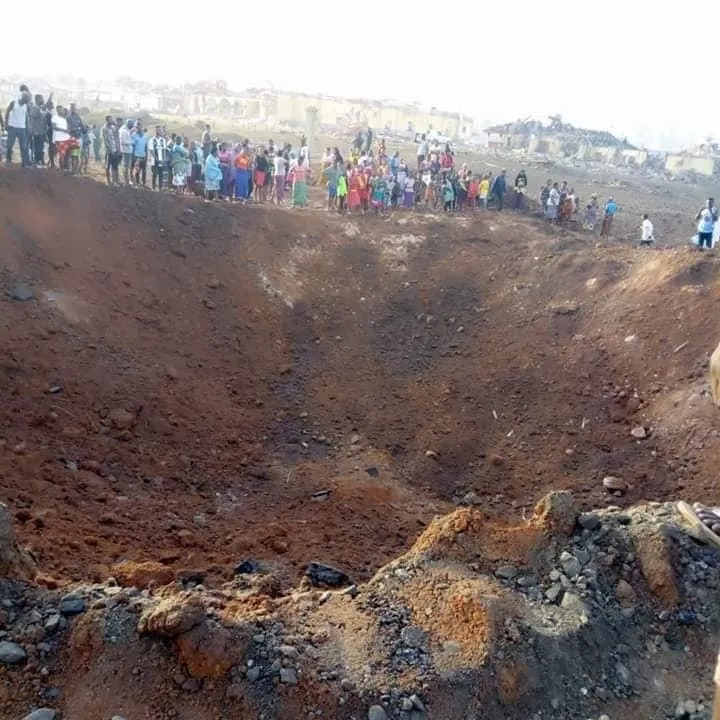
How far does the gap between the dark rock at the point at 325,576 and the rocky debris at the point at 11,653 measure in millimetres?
2687

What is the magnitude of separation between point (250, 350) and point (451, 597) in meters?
7.68

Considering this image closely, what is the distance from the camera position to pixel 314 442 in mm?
10977

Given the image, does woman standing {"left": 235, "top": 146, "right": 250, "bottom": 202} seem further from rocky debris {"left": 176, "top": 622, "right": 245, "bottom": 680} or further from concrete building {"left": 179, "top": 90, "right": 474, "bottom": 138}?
concrete building {"left": 179, "top": 90, "right": 474, "bottom": 138}

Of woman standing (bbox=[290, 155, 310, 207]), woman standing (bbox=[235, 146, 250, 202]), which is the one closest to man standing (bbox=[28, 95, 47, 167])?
woman standing (bbox=[235, 146, 250, 202])

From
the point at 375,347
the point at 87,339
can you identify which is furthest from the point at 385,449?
the point at 87,339

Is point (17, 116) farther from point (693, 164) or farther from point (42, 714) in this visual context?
point (693, 164)

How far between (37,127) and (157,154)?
2.59 meters

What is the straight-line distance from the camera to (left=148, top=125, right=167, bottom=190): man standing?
15531 mm

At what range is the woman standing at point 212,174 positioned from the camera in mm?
15880

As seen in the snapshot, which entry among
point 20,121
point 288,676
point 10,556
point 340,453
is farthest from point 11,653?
point 20,121

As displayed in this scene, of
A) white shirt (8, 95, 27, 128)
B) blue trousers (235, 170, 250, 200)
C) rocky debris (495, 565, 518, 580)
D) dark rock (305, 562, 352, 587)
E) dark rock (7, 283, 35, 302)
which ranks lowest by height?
dark rock (305, 562, 352, 587)

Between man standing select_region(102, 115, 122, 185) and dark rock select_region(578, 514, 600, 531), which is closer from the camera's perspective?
dark rock select_region(578, 514, 600, 531)

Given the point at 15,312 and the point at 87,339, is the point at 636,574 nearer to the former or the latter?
the point at 87,339

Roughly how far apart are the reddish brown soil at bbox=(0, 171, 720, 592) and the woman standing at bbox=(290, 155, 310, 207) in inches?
81.8
